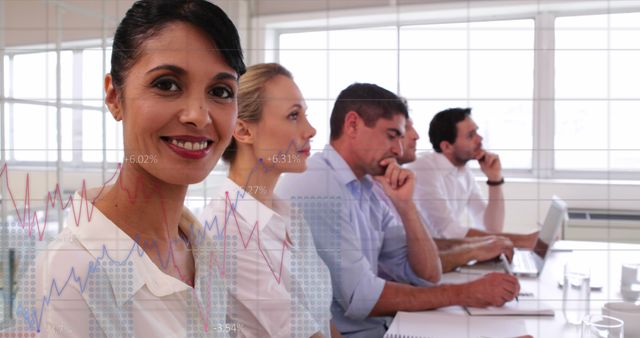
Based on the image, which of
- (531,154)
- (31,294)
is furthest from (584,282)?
(31,294)

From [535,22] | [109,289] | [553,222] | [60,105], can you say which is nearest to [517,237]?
[553,222]

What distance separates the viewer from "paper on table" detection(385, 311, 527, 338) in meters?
0.92

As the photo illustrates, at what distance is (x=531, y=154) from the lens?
0.89 metres

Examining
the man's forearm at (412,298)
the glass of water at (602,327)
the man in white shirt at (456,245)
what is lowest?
the glass of water at (602,327)

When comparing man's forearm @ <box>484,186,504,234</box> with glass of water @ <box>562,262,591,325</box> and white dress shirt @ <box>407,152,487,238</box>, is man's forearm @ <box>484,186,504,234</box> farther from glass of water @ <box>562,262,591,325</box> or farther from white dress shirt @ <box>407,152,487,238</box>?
glass of water @ <box>562,262,591,325</box>

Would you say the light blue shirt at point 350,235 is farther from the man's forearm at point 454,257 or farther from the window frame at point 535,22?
the window frame at point 535,22

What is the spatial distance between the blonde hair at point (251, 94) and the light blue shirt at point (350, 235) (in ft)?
0.32

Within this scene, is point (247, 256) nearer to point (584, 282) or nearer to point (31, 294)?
point (31, 294)

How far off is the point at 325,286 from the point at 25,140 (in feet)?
1.85

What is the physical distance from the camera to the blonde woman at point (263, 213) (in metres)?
0.83

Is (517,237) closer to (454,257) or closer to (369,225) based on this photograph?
(454,257)

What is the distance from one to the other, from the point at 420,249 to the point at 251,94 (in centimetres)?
46

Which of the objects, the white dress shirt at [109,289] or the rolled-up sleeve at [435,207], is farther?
the rolled-up sleeve at [435,207]

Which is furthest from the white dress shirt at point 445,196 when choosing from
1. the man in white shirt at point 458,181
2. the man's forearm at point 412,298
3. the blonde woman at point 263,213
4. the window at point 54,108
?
the window at point 54,108
